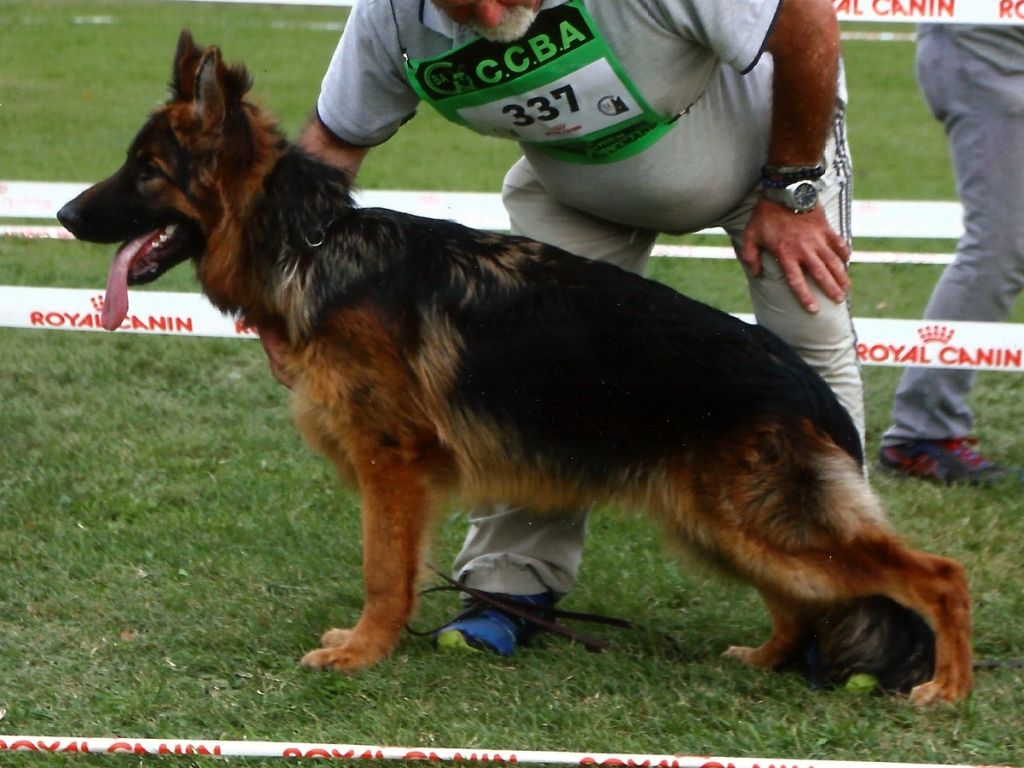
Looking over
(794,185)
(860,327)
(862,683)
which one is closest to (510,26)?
(794,185)

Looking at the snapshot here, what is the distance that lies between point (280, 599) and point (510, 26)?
6.48 ft

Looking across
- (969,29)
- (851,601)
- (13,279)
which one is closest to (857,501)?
(851,601)

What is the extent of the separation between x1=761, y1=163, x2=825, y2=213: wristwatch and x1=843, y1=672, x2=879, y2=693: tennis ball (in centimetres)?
126

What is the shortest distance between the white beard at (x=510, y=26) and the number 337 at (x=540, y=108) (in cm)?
18

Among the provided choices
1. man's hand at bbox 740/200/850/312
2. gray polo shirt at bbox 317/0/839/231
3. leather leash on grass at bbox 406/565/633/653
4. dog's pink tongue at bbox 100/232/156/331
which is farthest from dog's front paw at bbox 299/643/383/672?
man's hand at bbox 740/200/850/312

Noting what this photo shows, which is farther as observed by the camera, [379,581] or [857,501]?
[379,581]

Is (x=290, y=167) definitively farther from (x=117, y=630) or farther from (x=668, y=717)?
(x=668, y=717)

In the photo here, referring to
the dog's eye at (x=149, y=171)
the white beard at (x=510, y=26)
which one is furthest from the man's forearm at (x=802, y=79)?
the dog's eye at (x=149, y=171)

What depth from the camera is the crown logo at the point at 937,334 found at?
5.16 meters

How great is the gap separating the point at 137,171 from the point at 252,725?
151 cm

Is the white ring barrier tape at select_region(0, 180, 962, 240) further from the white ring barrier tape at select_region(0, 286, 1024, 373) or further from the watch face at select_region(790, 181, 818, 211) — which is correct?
the watch face at select_region(790, 181, 818, 211)

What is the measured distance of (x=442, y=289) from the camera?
366cm

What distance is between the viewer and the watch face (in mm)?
3557

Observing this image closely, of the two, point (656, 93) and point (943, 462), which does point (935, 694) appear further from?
point (943, 462)
